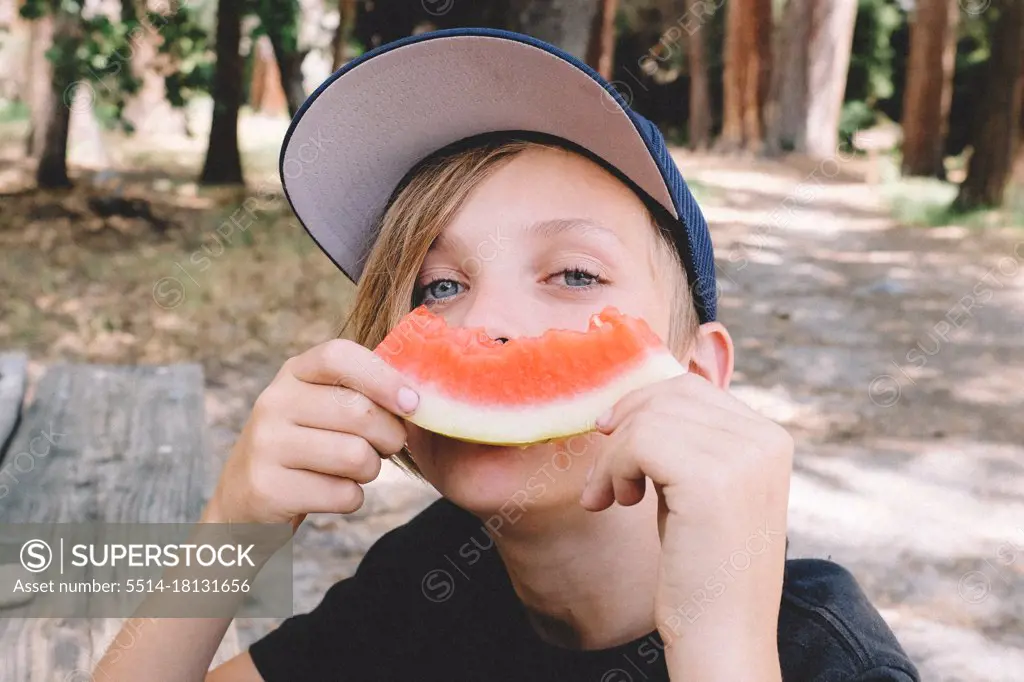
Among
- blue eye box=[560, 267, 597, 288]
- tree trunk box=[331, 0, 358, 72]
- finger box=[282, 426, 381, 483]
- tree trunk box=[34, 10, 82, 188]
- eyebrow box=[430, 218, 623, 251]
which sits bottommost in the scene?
tree trunk box=[34, 10, 82, 188]

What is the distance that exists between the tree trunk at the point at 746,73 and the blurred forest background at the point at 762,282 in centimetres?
385

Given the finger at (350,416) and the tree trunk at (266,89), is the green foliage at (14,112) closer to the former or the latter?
the tree trunk at (266,89)

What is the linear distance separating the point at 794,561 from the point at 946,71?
17.1 m

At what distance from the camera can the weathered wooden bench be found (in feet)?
6.13

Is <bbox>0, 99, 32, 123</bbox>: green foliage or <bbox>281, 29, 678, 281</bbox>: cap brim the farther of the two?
<bbox>0, 99, 32, 123</bbox>: green foliage

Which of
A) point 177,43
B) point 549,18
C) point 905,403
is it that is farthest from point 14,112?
point 905,403

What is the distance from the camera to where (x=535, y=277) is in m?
1.73

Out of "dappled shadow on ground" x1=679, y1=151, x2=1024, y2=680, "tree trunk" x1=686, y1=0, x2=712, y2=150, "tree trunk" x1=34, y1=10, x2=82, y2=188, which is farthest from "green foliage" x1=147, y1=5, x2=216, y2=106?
"tree trunk" x1=686, y1=0, x2=712, y2=150

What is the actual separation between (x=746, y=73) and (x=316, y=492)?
22.5m

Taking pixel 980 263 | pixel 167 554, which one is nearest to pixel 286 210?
pixel 980 263

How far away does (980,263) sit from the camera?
407 inches

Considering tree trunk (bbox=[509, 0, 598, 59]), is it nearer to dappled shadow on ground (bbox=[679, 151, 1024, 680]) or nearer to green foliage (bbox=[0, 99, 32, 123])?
dappled shadow on ground (bbox=[679, 151, 1024, 680])

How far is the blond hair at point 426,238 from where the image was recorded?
192cm

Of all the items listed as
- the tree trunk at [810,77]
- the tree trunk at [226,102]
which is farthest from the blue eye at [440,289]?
the tree trunk at [810,77]
